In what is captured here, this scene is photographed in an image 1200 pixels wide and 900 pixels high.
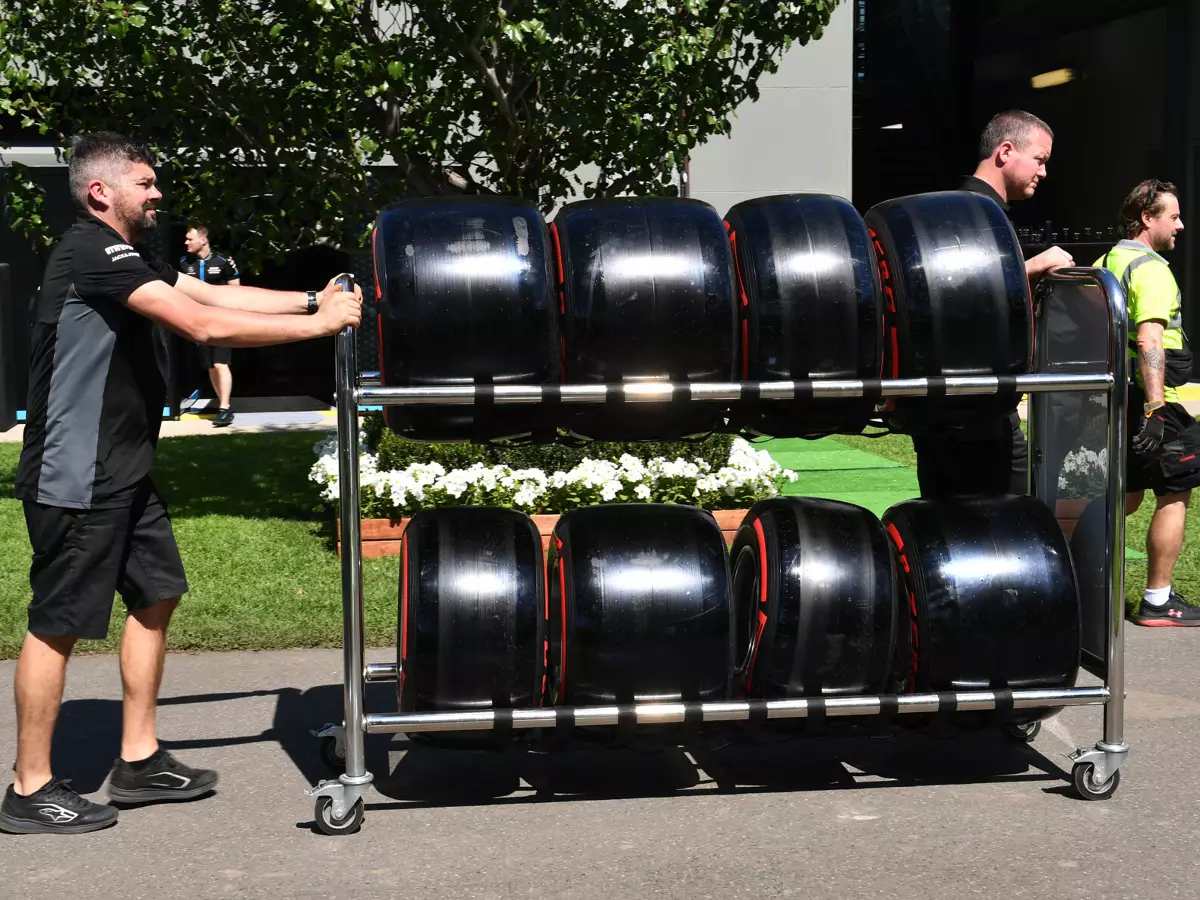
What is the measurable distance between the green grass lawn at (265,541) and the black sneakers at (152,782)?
1854 mm

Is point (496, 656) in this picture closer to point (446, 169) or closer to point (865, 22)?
point (446, 169)

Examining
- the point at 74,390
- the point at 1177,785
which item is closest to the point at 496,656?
the point at 74,390

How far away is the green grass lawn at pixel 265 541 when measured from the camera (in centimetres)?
697

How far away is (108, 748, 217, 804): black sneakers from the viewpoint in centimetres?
487

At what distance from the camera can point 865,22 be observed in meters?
17.9

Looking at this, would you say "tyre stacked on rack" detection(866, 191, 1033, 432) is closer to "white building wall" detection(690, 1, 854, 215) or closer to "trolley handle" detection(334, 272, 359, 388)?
"trolley handle" detection(334, 272, 359, 388)

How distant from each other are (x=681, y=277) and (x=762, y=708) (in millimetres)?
1339

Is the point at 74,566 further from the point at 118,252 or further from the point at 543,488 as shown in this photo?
the point at 543,488

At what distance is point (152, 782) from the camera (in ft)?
16.0

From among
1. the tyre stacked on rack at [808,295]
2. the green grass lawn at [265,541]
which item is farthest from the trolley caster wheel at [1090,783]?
the green grass lawn at [265,541]

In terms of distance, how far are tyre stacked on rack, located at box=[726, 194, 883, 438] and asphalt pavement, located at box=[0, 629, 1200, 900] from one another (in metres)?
1.25

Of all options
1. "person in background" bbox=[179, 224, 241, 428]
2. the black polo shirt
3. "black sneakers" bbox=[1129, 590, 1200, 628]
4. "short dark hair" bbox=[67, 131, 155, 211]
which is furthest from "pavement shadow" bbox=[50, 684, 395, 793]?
"person in background" bbox=[179, 224, 241, 428]

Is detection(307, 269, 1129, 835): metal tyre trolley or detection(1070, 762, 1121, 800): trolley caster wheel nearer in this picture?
detection(307, 269, 1129, 835): metal tyre trolley

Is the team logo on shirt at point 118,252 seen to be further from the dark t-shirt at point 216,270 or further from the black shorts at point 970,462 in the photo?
the dark t-shirt at point 216,270
